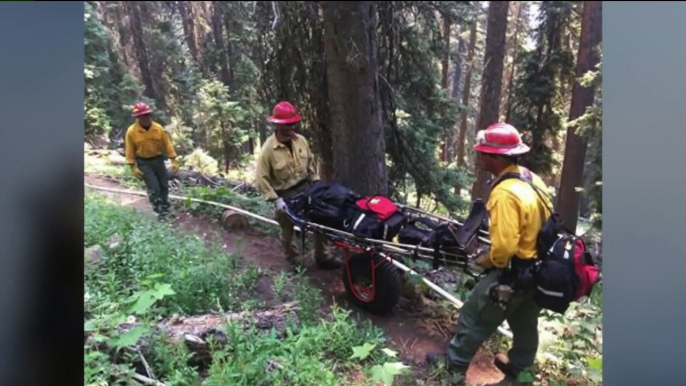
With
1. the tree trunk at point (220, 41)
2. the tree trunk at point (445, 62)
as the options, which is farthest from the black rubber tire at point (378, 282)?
the tree trunk at point (220, 41)

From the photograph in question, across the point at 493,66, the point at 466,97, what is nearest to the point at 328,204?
the point at 493,66

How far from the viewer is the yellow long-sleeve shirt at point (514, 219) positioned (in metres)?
2.06

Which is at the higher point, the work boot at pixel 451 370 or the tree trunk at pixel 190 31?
the tree trunk at pixel 190 31

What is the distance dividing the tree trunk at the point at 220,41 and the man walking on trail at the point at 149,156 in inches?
45.8

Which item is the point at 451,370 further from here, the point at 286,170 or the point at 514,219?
the point at 286,170

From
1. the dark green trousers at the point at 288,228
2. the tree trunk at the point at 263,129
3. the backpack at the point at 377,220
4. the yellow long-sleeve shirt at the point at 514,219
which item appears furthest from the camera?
the tree trunk at the point at 263,129

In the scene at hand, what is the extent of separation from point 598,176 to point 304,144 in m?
1.89

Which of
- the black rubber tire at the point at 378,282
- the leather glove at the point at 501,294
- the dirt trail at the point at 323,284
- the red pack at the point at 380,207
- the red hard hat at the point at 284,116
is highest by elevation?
the red hard hat at the point at 284,116

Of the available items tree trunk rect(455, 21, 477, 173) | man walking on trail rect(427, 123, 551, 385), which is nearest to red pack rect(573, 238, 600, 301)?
man walking on trail rect(427, 123, 551, 385)

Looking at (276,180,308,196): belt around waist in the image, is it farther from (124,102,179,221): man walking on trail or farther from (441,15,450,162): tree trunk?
(441,15,450,162): tree trunk

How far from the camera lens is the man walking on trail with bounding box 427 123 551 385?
2068 mm

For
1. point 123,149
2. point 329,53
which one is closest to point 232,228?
point 123,149

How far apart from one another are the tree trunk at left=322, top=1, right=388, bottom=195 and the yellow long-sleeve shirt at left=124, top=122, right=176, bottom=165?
1.68 meters

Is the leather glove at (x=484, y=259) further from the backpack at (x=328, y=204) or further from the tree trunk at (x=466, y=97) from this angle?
the tree trunk at (x=466, y=97)
